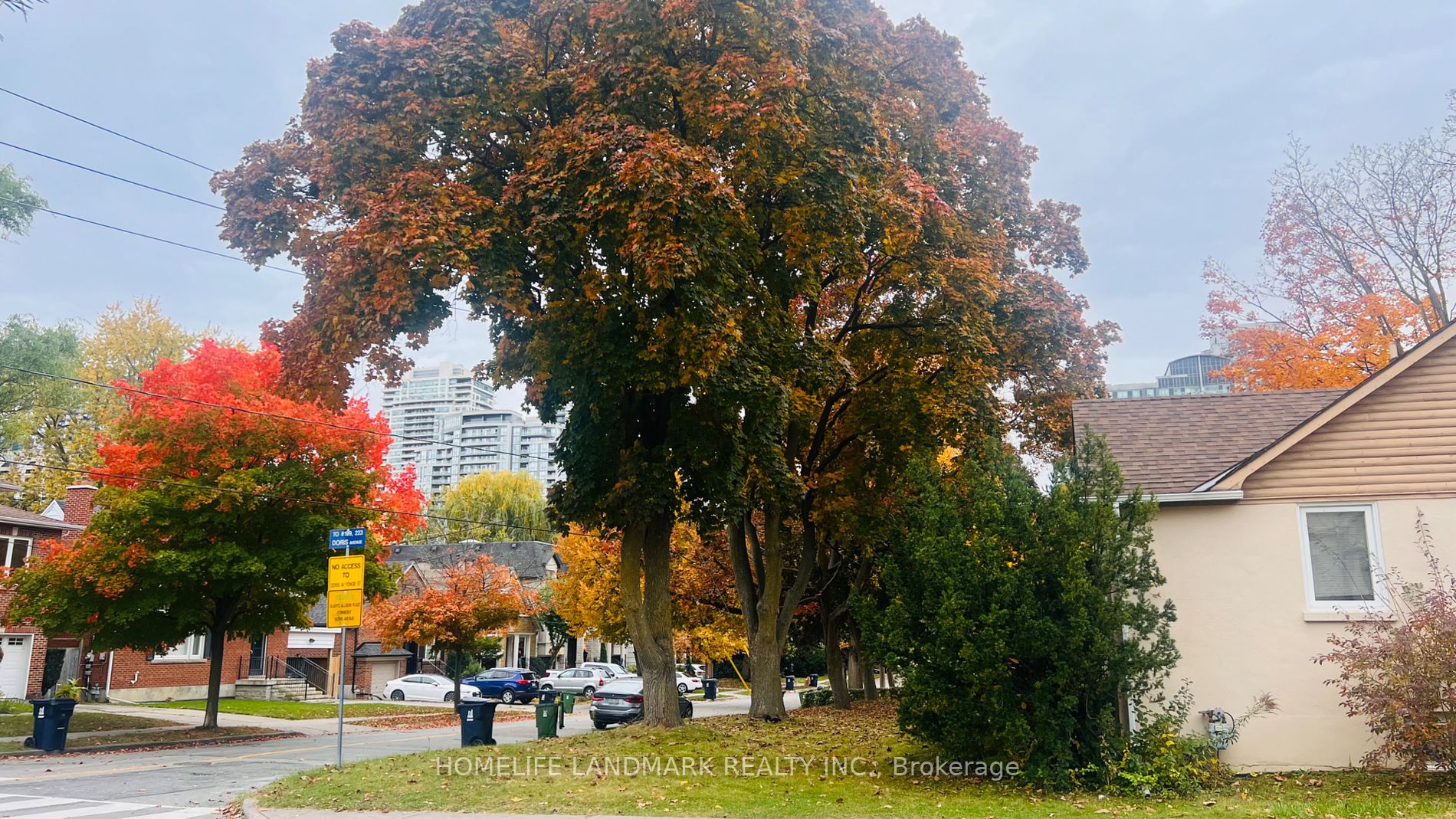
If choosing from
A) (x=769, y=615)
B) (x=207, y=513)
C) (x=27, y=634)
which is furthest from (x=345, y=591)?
(x=27, y=634)

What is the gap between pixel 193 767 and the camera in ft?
56.9

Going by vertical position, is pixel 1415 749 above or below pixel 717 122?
below

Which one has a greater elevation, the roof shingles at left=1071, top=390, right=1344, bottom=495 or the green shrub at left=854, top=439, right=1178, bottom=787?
the roof shingles at left=1071, top=390, right=1344, bottom=495

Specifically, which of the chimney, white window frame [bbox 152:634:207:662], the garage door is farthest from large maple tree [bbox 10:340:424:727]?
white window frame [bbox 152:634:207:662]

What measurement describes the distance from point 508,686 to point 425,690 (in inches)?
159

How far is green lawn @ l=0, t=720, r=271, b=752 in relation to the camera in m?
20.7

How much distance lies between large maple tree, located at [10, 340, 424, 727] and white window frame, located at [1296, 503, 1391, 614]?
19.8 meters

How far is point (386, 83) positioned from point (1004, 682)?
12228 millimetres

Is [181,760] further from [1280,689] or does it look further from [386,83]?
[1280,689]

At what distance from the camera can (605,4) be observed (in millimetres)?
14812

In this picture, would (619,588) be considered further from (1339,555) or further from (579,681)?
(1339,555)

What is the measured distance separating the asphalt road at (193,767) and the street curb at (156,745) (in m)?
0.43

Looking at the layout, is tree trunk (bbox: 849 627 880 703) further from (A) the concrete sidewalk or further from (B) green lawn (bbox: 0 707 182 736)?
(A) the concrete sidewalk

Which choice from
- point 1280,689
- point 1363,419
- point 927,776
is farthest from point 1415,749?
point 927,776
